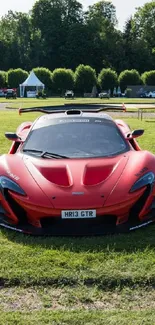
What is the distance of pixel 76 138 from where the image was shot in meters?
5.97

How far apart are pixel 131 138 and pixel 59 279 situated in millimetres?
3115

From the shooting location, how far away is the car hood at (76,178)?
4508 mm

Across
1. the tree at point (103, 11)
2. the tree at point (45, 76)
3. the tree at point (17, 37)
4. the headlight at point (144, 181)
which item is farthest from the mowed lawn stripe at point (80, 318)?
the tree at point (103, 11)

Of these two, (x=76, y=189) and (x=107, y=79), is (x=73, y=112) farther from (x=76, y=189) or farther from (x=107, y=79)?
(x=107, y=79)

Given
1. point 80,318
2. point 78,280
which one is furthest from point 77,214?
point 80,318

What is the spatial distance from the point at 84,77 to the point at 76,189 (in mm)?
62821

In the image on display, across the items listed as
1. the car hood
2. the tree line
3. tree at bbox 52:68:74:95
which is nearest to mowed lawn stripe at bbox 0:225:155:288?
the car hood

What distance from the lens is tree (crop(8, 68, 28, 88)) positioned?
229 ft

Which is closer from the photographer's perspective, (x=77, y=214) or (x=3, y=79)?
(x=77, y=214)

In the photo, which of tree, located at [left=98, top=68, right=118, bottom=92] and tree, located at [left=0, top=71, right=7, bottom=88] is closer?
tree, located at [left=98, top=68, right=118, bottom=92]

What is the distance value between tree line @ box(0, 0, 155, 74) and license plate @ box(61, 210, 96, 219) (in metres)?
92.1

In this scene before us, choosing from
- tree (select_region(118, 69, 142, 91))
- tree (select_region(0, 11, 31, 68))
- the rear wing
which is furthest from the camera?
tree (select_region(0, 11, 31, 68))

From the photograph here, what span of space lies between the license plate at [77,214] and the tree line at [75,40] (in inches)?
3627

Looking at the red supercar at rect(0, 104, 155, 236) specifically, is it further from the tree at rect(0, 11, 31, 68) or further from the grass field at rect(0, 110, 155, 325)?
the tree at rect(0, 11, 31, 68)
